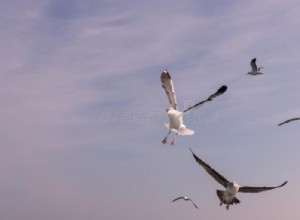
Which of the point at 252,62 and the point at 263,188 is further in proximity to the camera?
the point at 252,62

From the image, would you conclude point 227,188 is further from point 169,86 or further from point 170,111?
point 169,86

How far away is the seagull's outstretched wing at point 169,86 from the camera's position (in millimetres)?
36344

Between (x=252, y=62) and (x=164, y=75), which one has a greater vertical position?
(x=252, y=62)

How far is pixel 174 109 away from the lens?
1436 inches

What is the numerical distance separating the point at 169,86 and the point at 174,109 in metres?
1.51

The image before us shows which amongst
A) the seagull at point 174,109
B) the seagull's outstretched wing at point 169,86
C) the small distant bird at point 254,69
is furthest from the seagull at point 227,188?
the small distant bird at point 254,69

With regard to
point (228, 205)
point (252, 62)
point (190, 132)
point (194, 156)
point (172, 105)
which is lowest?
point (228, 205)

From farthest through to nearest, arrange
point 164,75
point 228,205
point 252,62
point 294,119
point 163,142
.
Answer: point 252,62, point 164,75, point 163,142, point 228,205, point 294,119

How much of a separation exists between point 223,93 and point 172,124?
4303 mm

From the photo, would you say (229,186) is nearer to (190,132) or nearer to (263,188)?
(263,188)

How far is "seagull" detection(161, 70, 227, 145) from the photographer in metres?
33.0

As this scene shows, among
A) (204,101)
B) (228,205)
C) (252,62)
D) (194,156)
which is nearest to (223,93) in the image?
(204,101)

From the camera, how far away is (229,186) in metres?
32.1

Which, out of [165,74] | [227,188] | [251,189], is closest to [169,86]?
[165,74]
